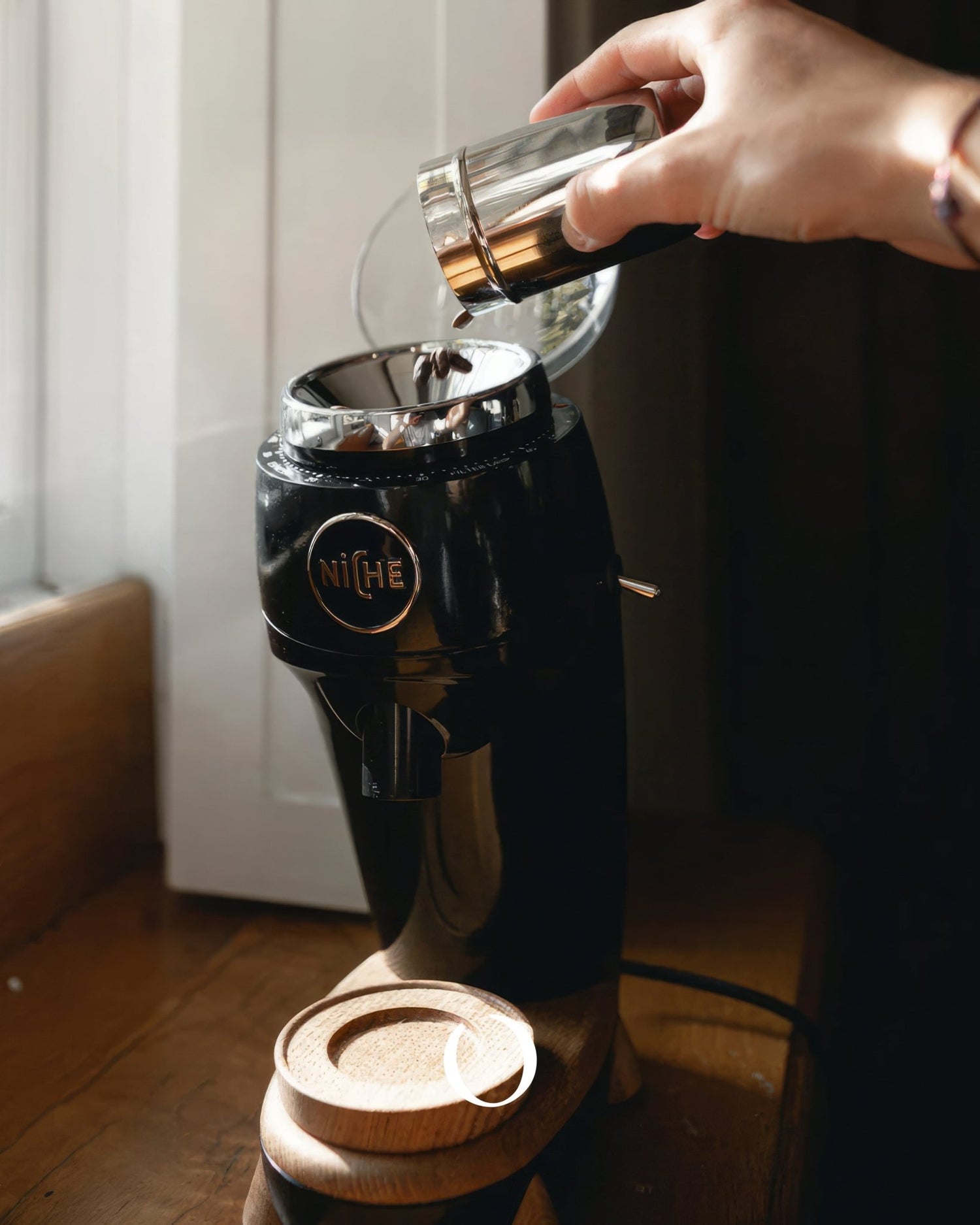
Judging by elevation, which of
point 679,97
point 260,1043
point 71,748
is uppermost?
point 679,97

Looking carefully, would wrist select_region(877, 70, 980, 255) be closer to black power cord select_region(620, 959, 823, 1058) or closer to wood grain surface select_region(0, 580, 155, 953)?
black power cord select_region(620, 959, 823, 1058)

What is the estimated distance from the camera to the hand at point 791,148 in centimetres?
43

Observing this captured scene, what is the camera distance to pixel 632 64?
580 millimetres

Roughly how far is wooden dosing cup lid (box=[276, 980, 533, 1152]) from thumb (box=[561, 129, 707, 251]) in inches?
15.3

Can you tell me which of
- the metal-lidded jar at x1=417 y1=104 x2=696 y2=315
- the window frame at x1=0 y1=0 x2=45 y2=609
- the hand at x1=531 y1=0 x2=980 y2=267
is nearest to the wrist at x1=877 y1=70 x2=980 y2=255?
the hand at x1=531 y1=0 x2=980 y2=267

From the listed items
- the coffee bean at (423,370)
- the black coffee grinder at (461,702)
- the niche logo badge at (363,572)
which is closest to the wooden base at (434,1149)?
the black coffee grinder at (461,702)

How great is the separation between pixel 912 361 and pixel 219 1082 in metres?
0.83

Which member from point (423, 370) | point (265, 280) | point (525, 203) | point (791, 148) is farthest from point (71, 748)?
point (791, 148)

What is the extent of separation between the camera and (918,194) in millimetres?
427

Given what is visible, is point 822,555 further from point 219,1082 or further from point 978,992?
point 219,1082

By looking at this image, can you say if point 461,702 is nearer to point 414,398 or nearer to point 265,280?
point 414,398

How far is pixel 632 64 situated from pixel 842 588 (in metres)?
0.58

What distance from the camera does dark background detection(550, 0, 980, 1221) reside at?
950 mm

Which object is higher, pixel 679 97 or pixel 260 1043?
pixel 679 97
